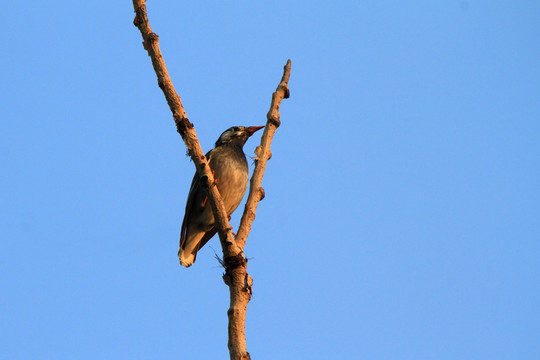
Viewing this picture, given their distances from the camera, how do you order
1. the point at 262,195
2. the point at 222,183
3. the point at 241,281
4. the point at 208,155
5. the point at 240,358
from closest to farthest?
the point at 240,358 → the point at 241,281 → the point at 262,195 → the point at 222,183 → the point at 208,155

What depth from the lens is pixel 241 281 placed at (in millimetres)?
4297

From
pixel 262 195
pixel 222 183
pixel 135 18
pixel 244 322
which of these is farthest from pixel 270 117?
pixel 222 183

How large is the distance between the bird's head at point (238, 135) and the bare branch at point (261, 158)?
264 centimetres

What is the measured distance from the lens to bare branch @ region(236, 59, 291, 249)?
15.5 ft

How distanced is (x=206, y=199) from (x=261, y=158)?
7.79ft

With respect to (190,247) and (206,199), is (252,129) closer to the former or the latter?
(206,199)

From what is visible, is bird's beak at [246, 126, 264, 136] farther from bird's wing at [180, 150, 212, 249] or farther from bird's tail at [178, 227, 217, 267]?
bird's tail at [178, 227, 217, 267]

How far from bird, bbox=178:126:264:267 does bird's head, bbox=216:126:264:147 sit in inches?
7.8

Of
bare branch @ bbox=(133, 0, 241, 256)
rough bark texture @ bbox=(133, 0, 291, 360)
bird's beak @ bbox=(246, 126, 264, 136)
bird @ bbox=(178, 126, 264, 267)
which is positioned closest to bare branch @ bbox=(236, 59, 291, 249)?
rough bark texture @ bbox=(133, 0, 291, 360)

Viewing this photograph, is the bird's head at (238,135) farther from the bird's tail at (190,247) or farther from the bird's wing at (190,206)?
the bird's tail at (190,247)

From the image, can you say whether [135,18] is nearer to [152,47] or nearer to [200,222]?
[152,47]

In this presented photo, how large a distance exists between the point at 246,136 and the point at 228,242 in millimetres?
3925

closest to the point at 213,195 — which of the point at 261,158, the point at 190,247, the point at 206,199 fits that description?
the point at 261,158

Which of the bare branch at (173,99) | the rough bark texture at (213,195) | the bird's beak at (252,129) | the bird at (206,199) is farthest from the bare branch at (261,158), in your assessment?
the bird's beak at (252,129)
